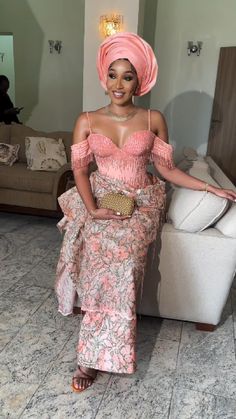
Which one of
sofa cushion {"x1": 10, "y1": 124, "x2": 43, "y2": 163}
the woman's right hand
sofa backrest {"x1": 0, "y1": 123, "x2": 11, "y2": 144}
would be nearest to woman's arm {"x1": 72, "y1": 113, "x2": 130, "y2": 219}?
the woman's right hand

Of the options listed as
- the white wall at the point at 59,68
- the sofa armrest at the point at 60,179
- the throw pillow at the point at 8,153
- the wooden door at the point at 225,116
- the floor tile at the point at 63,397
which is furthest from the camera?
the white wall at the point at 59,68

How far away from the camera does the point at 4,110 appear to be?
470 centimetres

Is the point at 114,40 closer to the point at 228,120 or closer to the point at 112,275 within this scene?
the point at 112,275

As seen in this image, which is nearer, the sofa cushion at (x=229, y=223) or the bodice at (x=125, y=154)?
the bodice at (x=125, y=154)

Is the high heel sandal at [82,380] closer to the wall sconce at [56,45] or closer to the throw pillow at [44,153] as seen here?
the throw pillow at [44,153]

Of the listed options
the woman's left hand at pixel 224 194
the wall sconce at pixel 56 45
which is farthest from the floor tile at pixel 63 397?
the wall sconce at pixel 56 45

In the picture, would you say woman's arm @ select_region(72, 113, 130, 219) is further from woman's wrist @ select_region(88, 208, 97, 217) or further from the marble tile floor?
the marble tile floor

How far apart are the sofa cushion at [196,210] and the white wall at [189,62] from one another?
317 centimetres

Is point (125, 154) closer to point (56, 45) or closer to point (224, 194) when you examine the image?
point (224, 194)

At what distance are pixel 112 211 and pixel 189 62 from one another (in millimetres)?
3604

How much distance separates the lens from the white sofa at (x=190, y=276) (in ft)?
5.80

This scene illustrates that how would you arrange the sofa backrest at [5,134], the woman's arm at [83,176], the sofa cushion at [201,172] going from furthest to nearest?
1. the sofa backrest at [5,134]
2. the sofa cushion at [201,172]
3. the woman's arm at [83,176]

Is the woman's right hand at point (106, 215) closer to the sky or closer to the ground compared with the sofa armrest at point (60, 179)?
closer to the sky

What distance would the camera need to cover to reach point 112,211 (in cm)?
158
